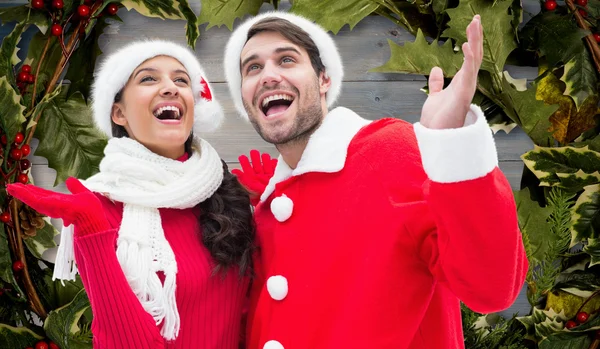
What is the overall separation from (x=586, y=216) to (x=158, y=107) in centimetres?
110

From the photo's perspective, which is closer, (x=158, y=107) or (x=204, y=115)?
(x=158, y=107)

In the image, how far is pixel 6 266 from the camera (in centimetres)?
168

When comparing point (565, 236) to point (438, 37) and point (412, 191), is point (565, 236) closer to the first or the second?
point (438, 37)

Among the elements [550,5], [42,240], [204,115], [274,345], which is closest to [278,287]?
[274,345]

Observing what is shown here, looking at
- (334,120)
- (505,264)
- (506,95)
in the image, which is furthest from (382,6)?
(505,264)

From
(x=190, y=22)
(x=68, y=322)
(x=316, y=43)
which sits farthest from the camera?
(x=190, y=22)

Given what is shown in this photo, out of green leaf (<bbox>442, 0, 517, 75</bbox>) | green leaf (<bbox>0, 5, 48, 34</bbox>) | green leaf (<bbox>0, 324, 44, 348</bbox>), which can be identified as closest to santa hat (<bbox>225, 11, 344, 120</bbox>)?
green leaf (<bbox>442, 0, 517, 75</bbox>)

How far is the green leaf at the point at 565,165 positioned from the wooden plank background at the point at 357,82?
11cm

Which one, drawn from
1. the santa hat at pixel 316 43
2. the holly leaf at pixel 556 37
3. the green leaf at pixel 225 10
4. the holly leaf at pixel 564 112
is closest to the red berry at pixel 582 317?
A: the holly leaf at pixel 564 112

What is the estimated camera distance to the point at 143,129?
1.26 metres

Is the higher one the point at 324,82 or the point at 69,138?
the point at 324,82

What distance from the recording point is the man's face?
118cm

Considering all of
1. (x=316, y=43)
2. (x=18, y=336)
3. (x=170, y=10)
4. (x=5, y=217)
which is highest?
(x=316, y=43)

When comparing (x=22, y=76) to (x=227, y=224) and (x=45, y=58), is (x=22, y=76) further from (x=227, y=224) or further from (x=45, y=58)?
(x=227, y=224)
